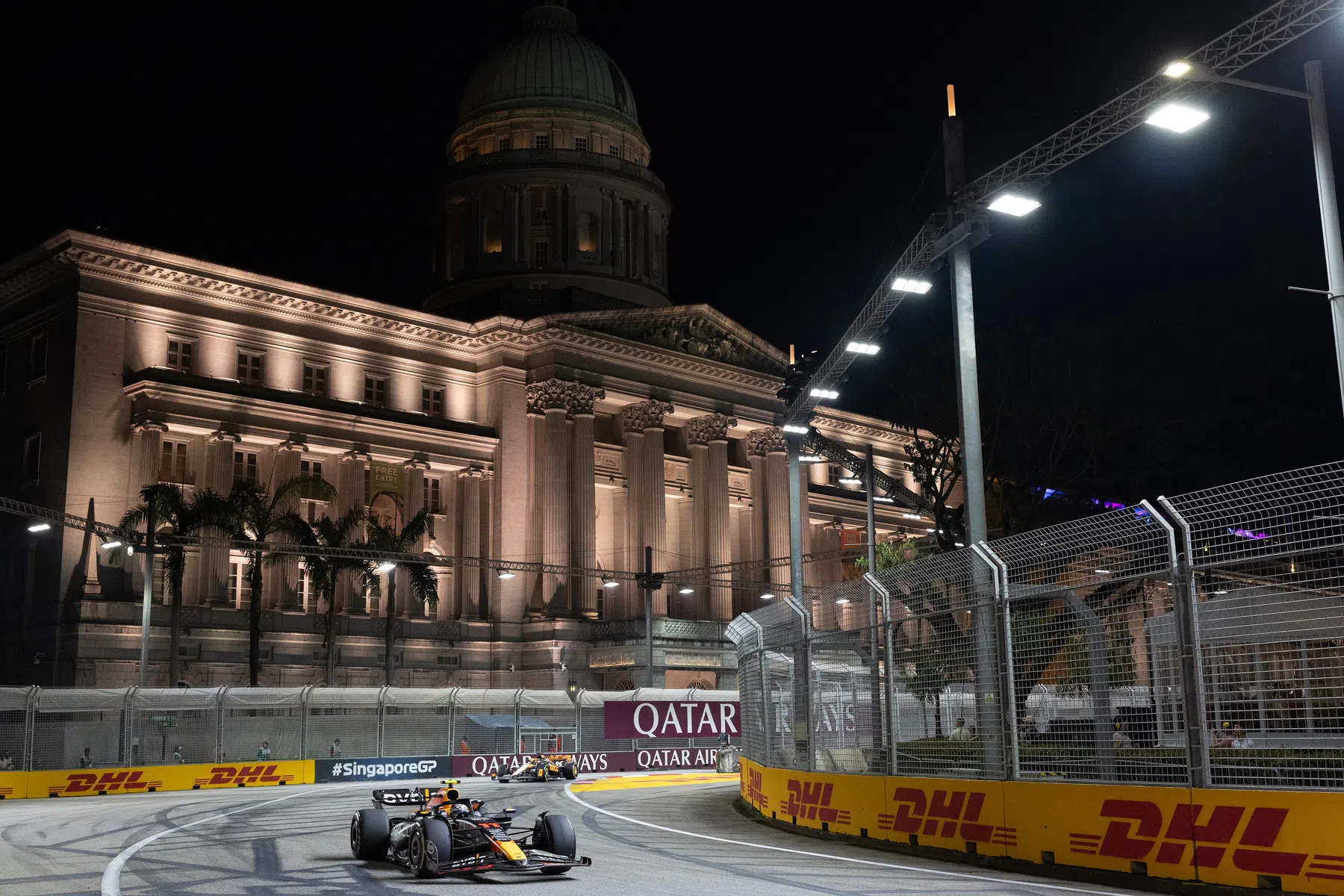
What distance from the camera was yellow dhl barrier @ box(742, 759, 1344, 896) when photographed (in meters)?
12.1

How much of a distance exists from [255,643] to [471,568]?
58.4 ft

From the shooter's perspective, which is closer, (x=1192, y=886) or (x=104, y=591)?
(x=1192, y=886)

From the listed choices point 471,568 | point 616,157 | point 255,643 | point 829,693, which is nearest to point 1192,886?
point 829,693

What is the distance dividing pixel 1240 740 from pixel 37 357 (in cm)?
5828

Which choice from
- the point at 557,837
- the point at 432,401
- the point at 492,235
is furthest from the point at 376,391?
the point at 557,837

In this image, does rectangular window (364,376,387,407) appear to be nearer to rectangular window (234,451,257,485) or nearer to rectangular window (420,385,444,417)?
rectangular window (420,385,444,417)

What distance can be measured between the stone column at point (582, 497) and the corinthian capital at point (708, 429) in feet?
23.6

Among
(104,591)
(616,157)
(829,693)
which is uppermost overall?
(616,157)

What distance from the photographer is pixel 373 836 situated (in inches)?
690

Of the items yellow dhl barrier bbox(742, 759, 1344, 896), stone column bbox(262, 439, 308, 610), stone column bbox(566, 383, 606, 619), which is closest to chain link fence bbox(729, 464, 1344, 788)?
yellow dhl barrier bbox(742, 759, 1344, 896)

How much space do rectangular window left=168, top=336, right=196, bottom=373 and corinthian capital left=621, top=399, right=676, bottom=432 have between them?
76.8 feet

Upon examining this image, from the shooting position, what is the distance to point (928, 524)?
96.9 meters

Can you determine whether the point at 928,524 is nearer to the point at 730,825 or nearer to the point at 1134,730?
the point at 730,825

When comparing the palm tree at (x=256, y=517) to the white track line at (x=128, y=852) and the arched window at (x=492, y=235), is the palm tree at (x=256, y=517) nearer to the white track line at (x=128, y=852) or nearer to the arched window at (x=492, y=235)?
the white track line at (x=128, y=852)
